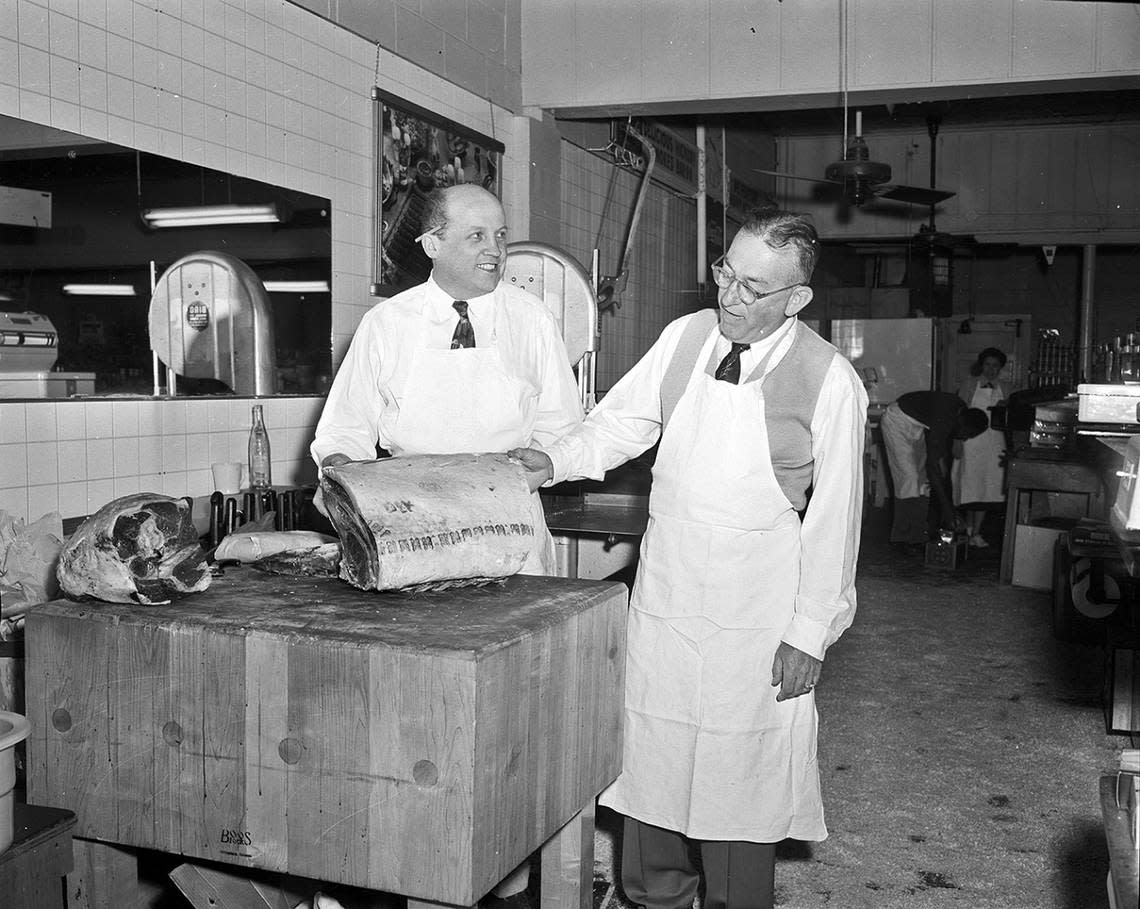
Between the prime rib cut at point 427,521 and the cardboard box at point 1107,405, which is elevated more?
the cardboard box at point 1107,405

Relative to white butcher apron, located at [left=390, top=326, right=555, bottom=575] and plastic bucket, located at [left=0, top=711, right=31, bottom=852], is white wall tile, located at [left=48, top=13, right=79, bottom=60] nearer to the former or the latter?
white butcher apron, located at [left=390, top=326, right=555, bottom=575]

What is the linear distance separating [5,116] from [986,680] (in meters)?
4.49

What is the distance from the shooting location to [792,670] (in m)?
2.45

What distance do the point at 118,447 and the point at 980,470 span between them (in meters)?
7.19

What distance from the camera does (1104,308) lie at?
551 inches

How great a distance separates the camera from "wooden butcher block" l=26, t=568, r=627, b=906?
5.59ft

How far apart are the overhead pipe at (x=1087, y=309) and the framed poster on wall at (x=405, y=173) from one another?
9.00m

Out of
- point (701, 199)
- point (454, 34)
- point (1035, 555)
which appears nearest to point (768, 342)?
point (454, 34)

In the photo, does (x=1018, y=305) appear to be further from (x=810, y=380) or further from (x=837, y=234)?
(x=810, y=380)

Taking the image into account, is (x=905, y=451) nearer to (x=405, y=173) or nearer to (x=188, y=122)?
(x=405, y=173)

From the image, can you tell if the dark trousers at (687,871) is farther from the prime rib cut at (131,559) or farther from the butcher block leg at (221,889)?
the prime rib cut at (131,559)

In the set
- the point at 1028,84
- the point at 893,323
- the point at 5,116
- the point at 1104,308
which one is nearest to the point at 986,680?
the point at 1028,84

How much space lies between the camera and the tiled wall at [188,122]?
350cm

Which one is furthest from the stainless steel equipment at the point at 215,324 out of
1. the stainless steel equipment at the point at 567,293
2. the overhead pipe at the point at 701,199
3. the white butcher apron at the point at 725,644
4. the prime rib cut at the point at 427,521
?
the overhead pipe at the point at 701,199
